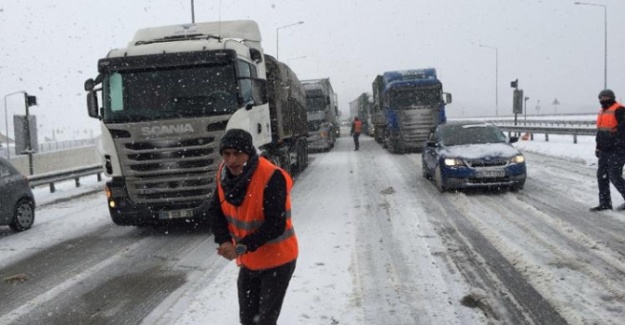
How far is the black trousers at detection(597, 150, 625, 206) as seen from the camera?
8.33 metres

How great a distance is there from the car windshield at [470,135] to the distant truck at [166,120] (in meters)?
5.69

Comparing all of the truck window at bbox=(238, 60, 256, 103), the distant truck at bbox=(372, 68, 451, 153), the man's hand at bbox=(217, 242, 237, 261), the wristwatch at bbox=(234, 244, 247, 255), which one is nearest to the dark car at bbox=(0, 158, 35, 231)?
the truck window at bbox=(238, 60, 256, 103)

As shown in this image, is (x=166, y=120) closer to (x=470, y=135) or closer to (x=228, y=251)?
(x=228, y=251)

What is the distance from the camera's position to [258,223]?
10.3ft

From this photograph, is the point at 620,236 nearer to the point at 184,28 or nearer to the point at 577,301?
the point at 577,301

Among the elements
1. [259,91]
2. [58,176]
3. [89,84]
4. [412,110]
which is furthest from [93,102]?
[412,110]

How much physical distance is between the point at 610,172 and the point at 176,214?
695cm

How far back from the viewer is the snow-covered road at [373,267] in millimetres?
4750

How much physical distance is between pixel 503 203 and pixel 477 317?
5.82 m

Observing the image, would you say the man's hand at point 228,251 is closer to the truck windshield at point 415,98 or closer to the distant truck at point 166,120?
the distant truck at point 166,120

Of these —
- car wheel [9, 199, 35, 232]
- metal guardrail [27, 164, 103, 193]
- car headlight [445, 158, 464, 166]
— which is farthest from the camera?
metal guardrail [27, 164, 103, 193]

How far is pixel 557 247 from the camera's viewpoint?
21.5 feet

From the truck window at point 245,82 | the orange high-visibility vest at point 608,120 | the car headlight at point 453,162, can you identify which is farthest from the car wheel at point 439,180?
the truck window at point 245,82

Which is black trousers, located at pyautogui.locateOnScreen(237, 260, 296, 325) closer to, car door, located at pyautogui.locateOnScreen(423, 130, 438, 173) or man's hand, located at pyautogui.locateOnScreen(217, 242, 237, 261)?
man's hand, located at pyautogui.locateOnScreen(217, 242, 237, 261)
